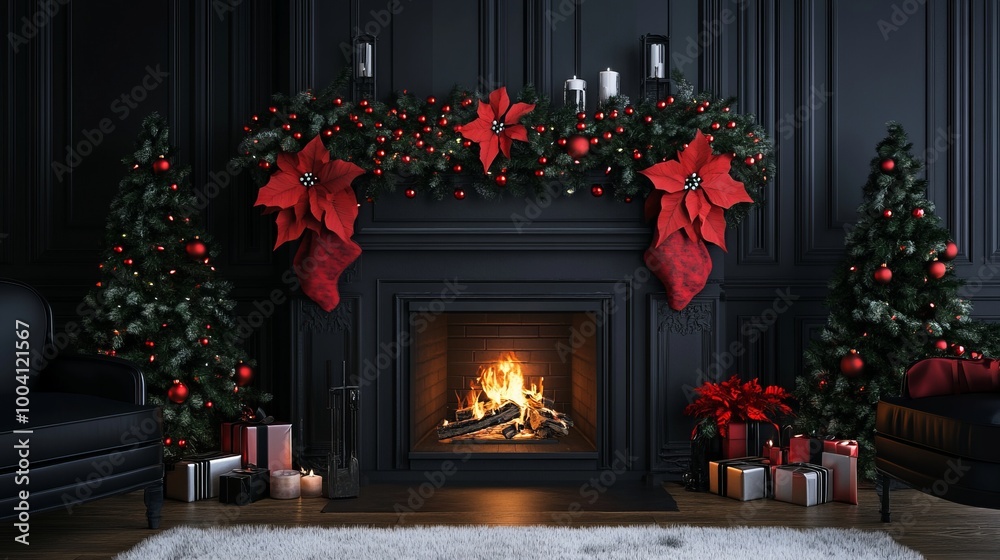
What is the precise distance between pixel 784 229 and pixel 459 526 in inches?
98.5

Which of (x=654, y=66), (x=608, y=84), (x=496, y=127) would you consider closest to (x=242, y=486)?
(x=496, y=127)

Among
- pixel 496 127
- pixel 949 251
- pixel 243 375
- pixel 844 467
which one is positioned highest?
pixel 496 127

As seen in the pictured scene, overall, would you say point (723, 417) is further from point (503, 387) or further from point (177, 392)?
point (177, 392)

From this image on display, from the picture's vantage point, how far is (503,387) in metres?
4.36

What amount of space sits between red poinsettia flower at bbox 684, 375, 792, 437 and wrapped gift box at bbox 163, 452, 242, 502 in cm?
218

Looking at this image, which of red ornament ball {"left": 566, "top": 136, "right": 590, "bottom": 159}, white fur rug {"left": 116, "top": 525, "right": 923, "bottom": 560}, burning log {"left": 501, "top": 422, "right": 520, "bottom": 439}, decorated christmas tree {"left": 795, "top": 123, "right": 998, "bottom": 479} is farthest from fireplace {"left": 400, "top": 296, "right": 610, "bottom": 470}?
decorated christmas tree {"left": 795, "top": 123, "right": 998, "bottom": 479}

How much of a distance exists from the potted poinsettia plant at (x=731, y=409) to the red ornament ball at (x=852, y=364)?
1.08ft

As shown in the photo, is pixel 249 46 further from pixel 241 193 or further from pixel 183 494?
pixel 183 494

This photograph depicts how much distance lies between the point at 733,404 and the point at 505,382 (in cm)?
123

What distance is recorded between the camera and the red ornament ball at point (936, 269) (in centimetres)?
375

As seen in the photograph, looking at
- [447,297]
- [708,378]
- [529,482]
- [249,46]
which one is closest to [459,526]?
[529,482]

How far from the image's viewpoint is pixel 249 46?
4441mm

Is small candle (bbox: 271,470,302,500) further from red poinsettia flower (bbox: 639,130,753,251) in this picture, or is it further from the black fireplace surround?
red poinsettia flower (bbox: 639,130,753,251)

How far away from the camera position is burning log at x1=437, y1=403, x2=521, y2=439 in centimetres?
413
